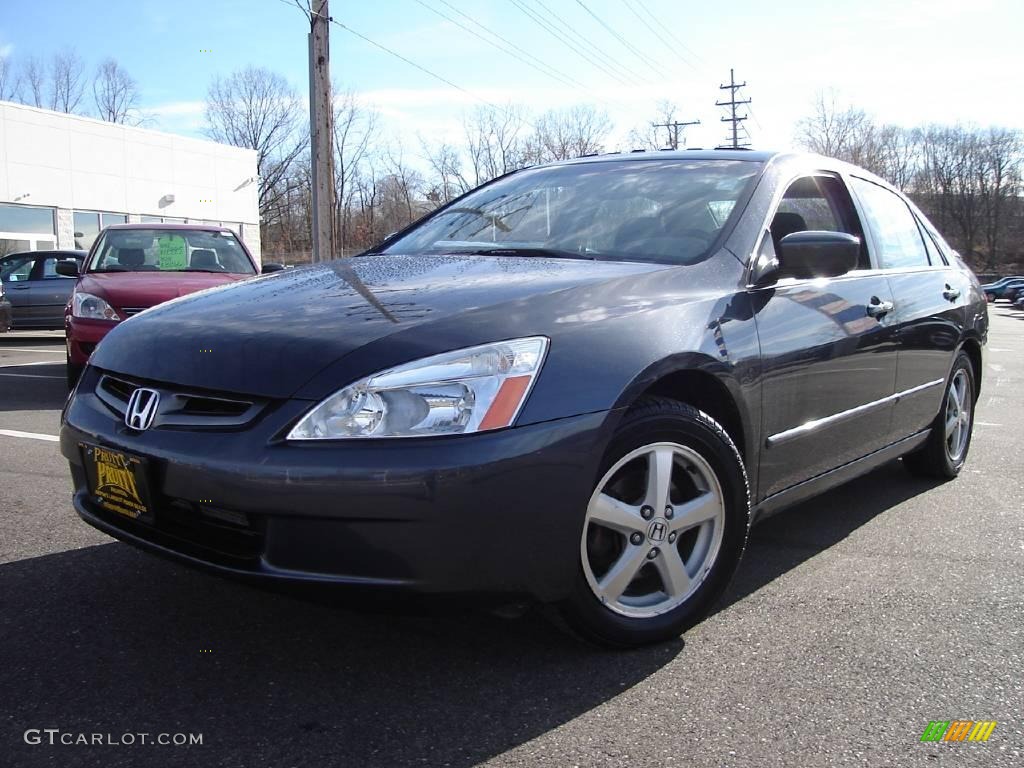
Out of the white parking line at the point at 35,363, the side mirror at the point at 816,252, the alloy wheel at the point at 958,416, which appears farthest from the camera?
the white parking line at the point at 35,363

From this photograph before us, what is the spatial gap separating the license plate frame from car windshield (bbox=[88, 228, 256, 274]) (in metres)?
5.86

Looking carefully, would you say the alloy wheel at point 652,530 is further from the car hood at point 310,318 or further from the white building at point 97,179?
the white building at point 97,179

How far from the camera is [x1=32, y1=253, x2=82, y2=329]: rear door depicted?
14.0 metres

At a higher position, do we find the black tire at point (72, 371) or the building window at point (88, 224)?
the building window at point (88, 224)

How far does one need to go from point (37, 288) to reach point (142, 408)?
43.6ft

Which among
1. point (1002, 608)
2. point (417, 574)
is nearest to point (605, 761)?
point (417, 574)

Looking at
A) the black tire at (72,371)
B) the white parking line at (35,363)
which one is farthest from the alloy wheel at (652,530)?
the white parking line at (35,363)

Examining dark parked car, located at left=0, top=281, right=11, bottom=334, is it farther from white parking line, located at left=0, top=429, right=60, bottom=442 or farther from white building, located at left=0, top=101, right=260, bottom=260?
white building, located at left=0, top=101, right=260, bottom=260

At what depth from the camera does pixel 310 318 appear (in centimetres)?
249

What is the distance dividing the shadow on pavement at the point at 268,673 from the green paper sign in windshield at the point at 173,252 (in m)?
5.41

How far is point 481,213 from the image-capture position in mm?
3781

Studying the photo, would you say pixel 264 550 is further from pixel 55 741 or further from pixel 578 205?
pixel 578 205

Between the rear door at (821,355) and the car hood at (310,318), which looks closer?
the car hood at (310,318)

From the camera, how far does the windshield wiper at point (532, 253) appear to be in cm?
309
